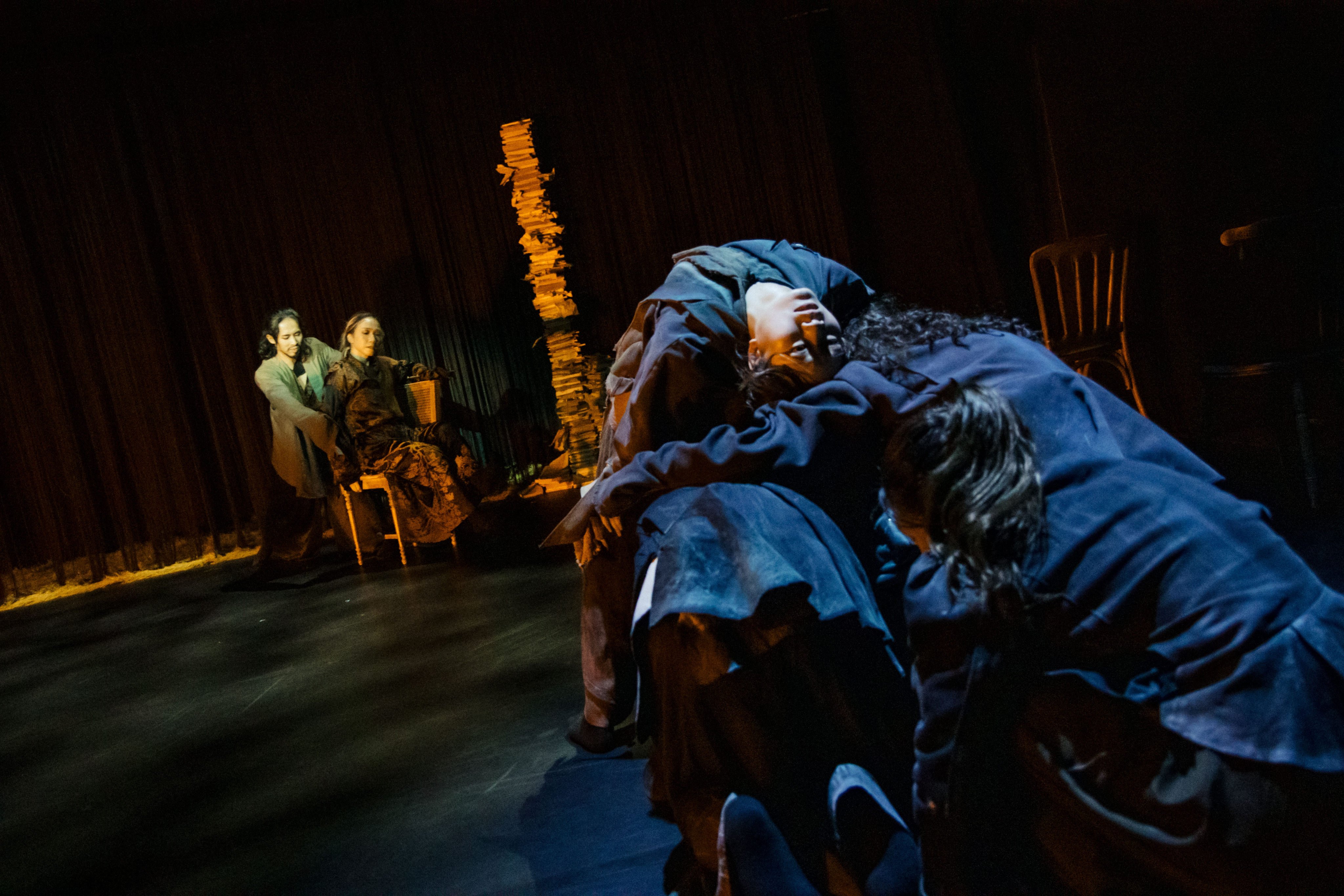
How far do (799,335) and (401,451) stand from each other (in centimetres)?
351

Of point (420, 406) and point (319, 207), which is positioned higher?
point (319, 207)

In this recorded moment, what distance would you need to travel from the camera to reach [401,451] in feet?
15.4

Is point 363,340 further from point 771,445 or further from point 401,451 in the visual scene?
point 771,445

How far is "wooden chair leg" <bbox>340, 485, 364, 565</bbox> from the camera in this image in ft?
15.8

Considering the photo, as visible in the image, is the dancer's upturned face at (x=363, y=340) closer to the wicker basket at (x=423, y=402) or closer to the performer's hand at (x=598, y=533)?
the wicker basket at (x=423, y=402)

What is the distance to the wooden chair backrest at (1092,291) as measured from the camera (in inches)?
125

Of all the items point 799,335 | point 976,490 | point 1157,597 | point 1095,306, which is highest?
point 799,335

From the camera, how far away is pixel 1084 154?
4.26 m

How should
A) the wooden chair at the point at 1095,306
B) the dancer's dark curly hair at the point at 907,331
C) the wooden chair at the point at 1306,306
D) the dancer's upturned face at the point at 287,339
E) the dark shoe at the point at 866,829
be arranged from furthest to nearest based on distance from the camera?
the dancer's upturned face at the point at 287,339 → the wooden chair at the point at 1095,306 → the wooden chair at the point at 1306,306 → the dancer's dark curly hair at the point at 907,331 → the dark shoe at the point at 866,829

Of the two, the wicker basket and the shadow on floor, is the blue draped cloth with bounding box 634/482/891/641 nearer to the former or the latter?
the shadow on floor

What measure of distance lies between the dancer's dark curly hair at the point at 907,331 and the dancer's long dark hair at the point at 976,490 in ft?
0.88

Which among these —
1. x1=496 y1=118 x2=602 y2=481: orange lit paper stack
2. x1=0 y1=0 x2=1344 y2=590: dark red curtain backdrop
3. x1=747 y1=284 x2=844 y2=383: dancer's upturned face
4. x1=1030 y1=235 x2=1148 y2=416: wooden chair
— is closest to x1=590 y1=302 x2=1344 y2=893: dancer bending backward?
x1=747 y1=284 x2=844 y2=383: dancer's upturned face

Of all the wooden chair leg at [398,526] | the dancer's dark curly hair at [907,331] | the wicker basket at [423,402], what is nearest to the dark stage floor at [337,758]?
the wooden chair leg at [398,526]

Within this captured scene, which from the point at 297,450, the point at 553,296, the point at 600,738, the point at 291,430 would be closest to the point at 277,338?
the point at 291,430
